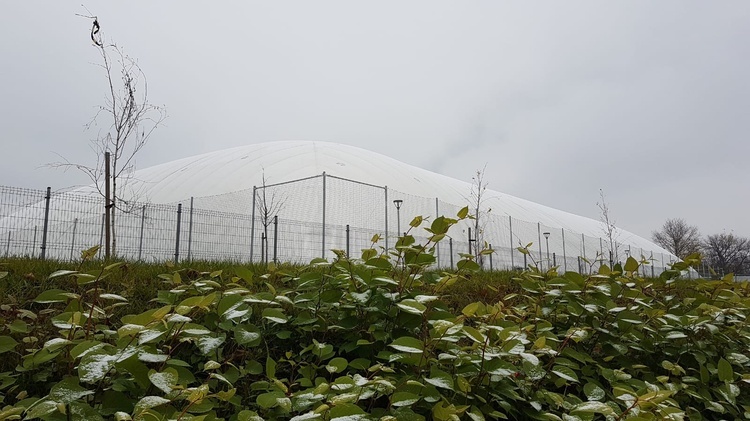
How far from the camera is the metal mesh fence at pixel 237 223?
32.0 ft

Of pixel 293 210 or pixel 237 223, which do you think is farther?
pixel 293 210

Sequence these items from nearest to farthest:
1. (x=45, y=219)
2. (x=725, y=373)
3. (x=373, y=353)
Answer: (x=373, y=353), (x=725, y=373), (x=45, y=219)

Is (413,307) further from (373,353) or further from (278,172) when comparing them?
(278,172)

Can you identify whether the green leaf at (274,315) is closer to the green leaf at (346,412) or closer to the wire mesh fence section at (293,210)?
the green leaf at (346,412)

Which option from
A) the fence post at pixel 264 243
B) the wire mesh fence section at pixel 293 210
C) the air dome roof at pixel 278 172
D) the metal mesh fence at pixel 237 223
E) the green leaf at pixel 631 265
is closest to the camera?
the green leaf at pixel 631 265

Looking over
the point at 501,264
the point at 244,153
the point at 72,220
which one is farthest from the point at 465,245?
the point at 72,220

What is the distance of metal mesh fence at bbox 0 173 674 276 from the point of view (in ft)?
32.0

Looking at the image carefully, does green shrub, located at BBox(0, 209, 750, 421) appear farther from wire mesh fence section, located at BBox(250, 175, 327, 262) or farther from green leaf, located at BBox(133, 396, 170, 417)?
wire mesh fence section, located at BBox(250, 175, 327, 262)

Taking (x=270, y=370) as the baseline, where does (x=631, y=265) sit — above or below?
above

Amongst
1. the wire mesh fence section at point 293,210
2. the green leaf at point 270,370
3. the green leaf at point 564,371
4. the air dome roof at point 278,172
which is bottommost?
the green leaf at point 564,371

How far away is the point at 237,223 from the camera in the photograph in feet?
40.4

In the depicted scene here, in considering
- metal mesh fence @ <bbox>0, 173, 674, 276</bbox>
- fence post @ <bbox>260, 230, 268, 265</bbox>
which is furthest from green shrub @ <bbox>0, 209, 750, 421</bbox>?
→ fence post @ <bbox>260, 230, 268, 265</bbox>

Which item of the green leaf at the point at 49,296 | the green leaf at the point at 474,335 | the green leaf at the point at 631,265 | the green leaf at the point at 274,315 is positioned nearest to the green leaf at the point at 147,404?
the green leaf at the point at 274,315

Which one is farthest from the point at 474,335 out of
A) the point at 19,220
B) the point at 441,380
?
the point at 19,220
